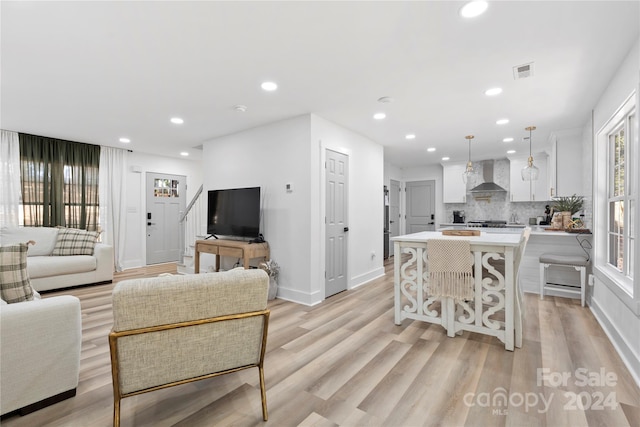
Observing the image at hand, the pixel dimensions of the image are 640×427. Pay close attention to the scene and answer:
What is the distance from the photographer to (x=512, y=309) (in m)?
2.59

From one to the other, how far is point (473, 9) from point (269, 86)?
1.89 metres

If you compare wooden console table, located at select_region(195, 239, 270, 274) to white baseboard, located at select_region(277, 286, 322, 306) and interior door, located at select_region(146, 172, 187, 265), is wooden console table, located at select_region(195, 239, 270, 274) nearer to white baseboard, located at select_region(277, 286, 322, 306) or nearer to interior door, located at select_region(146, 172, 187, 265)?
white baseboard, located at select_region(277, 286, 322, 306)

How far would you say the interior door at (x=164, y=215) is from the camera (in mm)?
6668

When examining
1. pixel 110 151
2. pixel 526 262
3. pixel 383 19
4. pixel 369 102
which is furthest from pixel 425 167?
pixel 110 151

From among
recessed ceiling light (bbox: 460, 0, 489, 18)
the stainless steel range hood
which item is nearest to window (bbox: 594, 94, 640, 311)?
recessed ceiling light (bbox: 460, 0, 489, 18)

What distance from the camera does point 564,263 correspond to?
3.82 meters

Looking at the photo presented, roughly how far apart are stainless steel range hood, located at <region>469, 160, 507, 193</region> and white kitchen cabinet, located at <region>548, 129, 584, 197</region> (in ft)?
6.26

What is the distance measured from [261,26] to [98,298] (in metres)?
4.17

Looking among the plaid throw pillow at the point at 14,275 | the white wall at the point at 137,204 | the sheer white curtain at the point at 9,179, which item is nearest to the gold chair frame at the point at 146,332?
the plaid throw pillow at the point at 14,275

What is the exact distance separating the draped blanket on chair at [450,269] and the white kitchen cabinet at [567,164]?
3.24m

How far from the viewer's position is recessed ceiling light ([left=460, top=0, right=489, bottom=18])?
1829mm

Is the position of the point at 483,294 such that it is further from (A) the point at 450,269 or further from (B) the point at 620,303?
(B) the point at 620,303

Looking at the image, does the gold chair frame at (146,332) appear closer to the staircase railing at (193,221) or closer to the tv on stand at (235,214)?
the tv on stand at (235,214)

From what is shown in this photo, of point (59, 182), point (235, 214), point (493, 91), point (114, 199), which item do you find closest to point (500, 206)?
point (493, 91)
